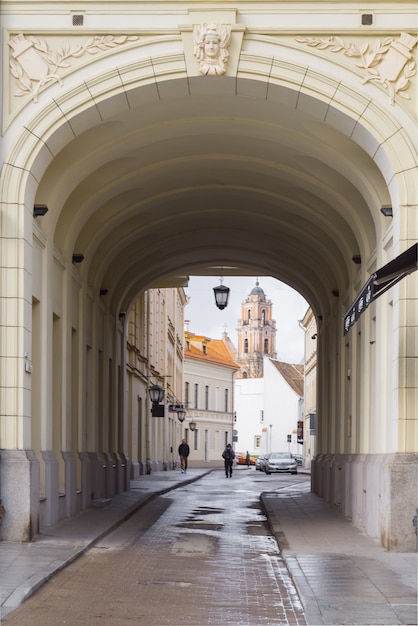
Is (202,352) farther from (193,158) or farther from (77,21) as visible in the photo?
(77,21)

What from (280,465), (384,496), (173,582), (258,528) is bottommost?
(280,465)

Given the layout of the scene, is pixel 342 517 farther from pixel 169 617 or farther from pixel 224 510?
pixel 169 617

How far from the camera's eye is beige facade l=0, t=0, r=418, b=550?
552 inches

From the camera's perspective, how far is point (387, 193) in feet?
50.5

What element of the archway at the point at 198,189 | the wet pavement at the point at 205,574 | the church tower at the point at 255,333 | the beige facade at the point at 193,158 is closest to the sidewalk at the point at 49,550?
the wet pavement at the point at 205,574

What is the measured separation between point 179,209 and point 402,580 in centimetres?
1265

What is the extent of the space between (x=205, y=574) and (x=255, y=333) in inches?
5170

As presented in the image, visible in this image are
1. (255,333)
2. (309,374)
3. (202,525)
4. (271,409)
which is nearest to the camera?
(202,525)

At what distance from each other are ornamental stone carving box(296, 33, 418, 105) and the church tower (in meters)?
125

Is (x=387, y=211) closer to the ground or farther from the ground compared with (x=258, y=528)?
farther from the ground

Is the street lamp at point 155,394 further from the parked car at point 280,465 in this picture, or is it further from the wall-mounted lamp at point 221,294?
the parked car at point 280,465

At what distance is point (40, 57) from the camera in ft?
47.5

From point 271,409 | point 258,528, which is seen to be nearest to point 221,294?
point 258,528

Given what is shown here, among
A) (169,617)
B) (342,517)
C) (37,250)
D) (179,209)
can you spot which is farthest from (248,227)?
(169,617)
